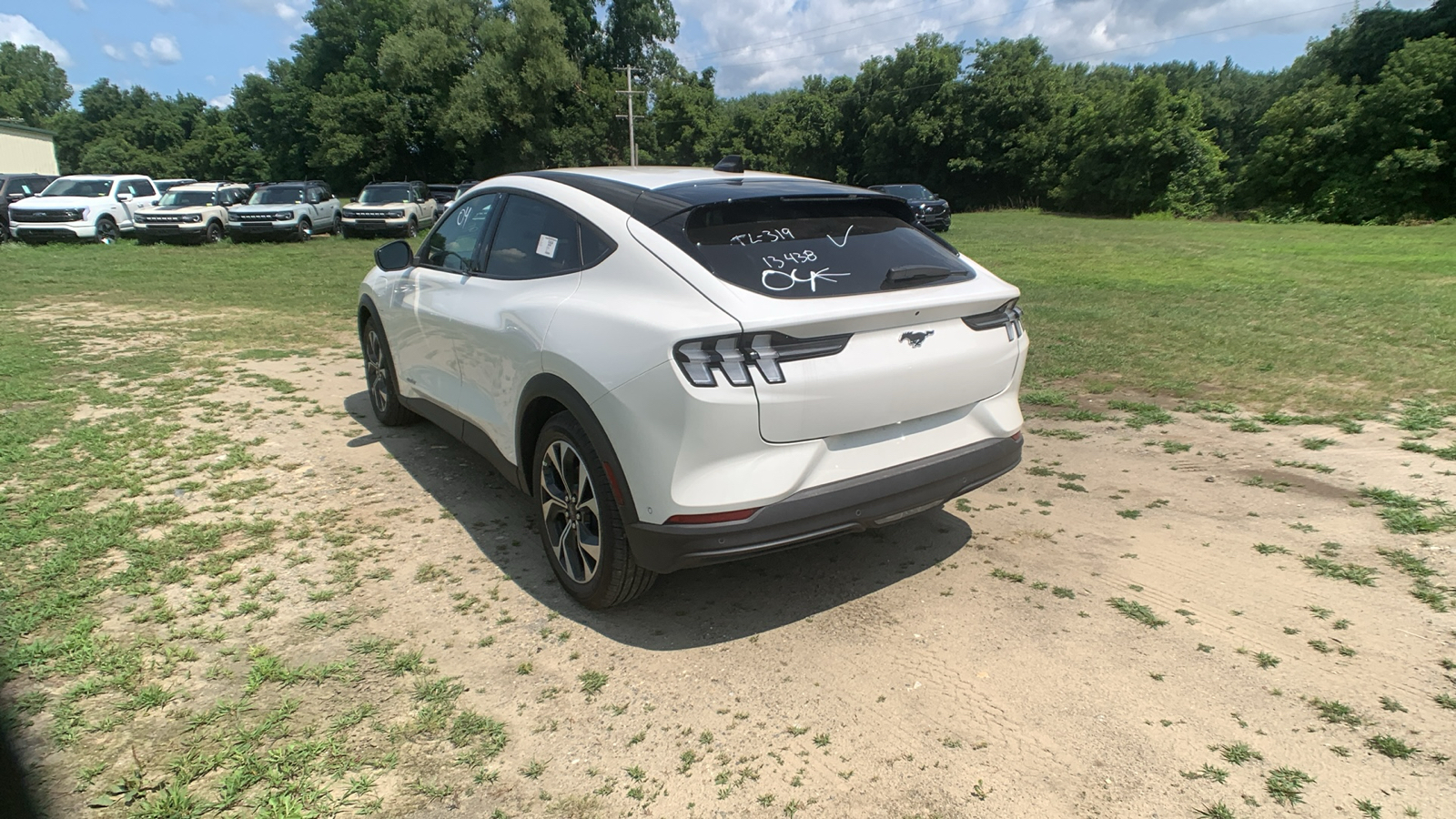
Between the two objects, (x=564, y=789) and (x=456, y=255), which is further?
(x=456, y=255)

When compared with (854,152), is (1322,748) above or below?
below

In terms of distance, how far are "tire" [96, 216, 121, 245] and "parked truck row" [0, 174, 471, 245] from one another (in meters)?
0.02

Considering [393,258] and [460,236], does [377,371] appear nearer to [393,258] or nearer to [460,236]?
[393,258]

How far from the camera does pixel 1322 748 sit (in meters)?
2.46

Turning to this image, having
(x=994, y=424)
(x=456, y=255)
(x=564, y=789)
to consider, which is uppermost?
(x=456, y=255)

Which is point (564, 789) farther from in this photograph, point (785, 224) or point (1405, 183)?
point (1405, 183)

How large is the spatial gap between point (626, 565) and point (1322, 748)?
232cm

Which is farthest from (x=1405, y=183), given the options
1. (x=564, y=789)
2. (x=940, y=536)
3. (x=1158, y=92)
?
(x=564, y=789)

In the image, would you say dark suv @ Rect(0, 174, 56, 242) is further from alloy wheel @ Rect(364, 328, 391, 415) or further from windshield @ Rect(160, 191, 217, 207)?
alloy wheel @ Rect(364, 328, 391, 415)

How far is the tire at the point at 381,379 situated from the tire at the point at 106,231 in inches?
835

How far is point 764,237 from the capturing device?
3.16 m

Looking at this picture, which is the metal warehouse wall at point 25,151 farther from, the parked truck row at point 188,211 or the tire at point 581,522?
the tire at point 581,522

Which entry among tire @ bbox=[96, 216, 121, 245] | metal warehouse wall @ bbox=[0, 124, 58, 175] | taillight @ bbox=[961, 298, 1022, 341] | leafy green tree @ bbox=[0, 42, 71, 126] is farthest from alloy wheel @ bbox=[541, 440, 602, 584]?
leafy green tree @ bbox=[0, 42, 71, 126]

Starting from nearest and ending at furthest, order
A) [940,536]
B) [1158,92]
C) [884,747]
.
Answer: [884,747] → [940,536] → [1158,92]
